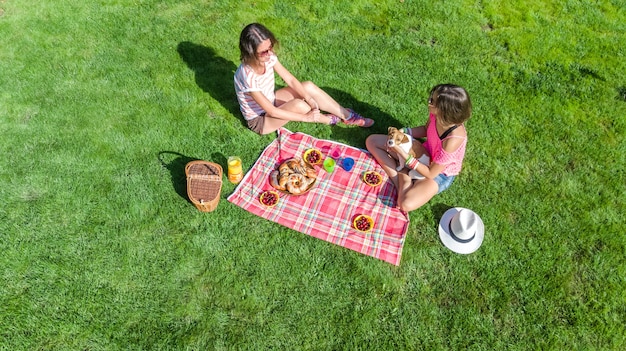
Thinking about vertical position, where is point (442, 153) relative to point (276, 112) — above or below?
above

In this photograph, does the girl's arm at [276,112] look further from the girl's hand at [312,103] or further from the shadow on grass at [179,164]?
the shadow on grass at [179,164]

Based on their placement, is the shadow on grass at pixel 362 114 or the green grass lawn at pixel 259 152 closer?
the green grass lawn at pixel 259 152

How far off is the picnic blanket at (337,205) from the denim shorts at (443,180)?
21.6 inches

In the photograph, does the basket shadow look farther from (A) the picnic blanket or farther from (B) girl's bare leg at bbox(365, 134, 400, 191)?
(B) girl's bare leg at bbox(365, 134, 400, 191)

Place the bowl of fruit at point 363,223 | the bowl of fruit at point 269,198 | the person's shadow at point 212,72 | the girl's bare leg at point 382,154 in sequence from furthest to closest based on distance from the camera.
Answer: the person's shadow at point 212,72 < the girl's bare leg at point 382,154 < the bowl of fruit at point 269,198 < the bowl of fruit at point 363,223

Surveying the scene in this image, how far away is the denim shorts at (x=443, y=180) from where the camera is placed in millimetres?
4715

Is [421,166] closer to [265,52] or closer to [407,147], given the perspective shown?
[407,147]

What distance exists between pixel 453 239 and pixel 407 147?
1181 millimetres

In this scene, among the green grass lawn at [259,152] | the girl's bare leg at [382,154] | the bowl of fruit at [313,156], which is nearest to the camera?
the green grass lawn at [259,152]

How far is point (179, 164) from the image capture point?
521 cm

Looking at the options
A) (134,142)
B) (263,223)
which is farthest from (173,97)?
(263,223)

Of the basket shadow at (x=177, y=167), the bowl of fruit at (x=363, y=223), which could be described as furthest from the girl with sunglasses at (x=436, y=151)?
the basket shadow at (x=177, y=167)

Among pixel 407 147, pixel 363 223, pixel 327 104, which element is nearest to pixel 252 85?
pixel 327 104

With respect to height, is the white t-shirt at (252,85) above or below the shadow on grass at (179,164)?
above
